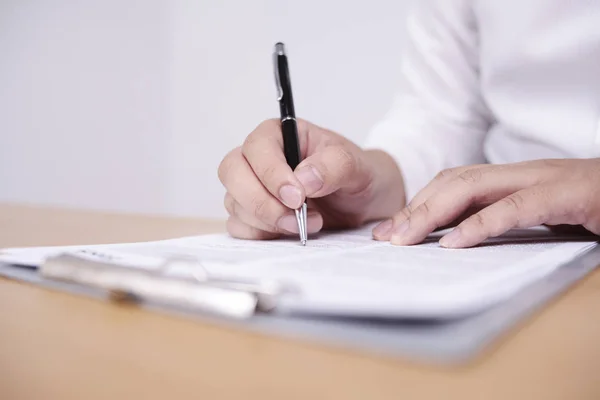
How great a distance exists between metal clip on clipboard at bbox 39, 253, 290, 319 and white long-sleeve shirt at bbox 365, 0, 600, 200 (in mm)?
563

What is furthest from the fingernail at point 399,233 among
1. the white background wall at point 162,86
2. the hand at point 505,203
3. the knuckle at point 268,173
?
the white background wall at point 162,86

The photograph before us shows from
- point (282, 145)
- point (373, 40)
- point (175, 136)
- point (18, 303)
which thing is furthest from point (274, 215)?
point (175, 136)

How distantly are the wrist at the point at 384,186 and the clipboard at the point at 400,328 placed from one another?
38 centimetres

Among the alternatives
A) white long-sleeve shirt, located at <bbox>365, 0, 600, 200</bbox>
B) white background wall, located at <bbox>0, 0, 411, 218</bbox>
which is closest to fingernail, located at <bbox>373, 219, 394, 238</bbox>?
white long-sleeve shirt, located at <bbox>365, 0, 600, 200</bbox>

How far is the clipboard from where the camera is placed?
190 mm

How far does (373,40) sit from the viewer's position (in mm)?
1248

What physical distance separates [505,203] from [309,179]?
6.4 inches

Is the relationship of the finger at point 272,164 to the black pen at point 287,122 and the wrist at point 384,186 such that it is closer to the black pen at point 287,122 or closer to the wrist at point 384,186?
the black pen at point 287,122

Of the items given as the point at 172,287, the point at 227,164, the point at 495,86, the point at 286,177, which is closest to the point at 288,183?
the point at 286,177

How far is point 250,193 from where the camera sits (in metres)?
0.50

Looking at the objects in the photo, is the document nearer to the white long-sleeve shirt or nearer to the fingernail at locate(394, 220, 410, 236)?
the fingernail at locate(394, 220, 410, 236)

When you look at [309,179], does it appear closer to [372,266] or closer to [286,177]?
[286,177]

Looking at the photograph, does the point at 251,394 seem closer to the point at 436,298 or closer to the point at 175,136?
the point at 436,298

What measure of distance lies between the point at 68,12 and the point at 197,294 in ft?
6.65
